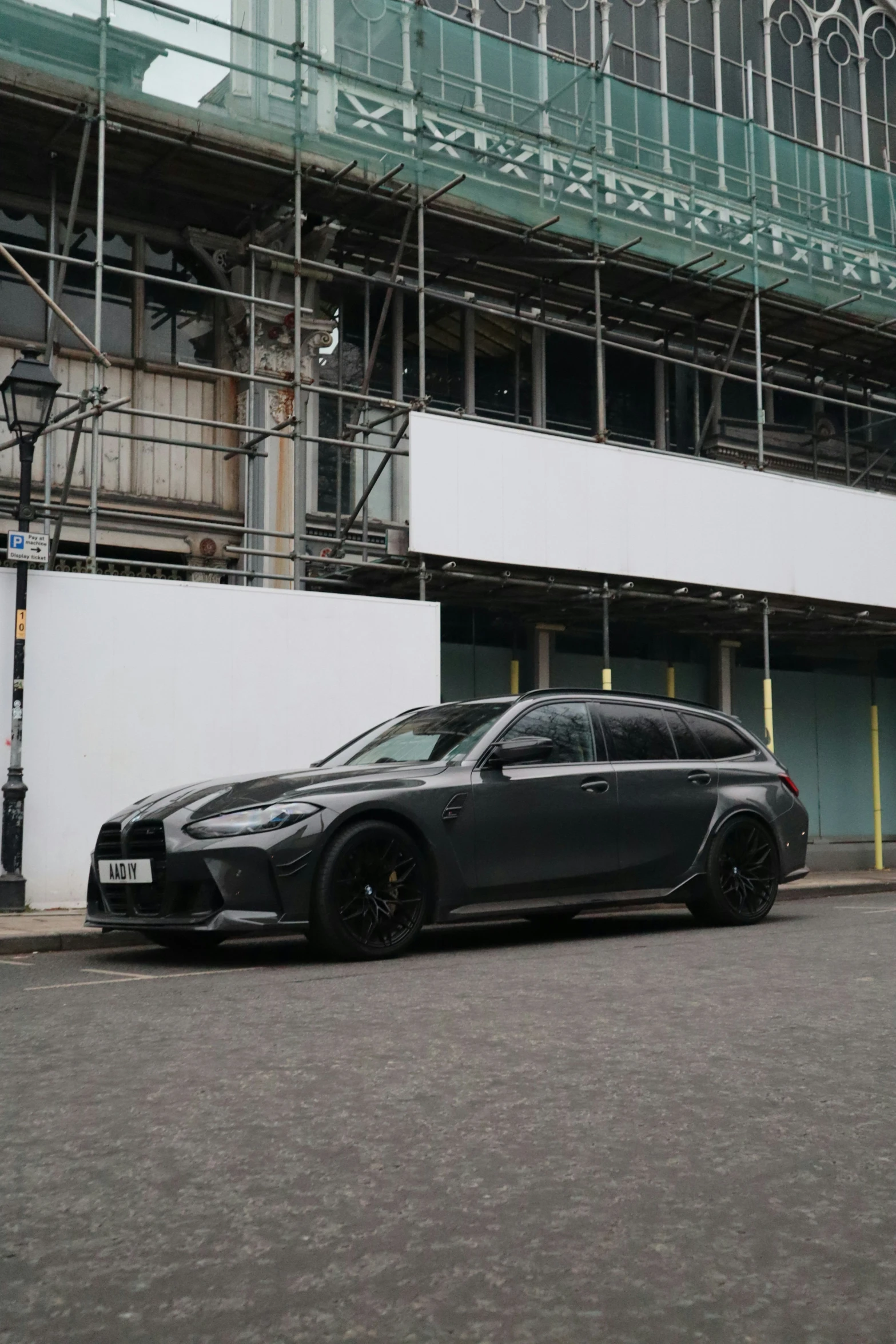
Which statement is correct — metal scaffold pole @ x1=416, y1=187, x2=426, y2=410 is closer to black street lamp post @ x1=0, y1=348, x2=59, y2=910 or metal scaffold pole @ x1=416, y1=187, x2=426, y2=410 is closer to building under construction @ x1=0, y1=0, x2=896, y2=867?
building under construction @ x1=0, y1=0, x2=896, y2=867

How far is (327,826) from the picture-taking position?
8.10m

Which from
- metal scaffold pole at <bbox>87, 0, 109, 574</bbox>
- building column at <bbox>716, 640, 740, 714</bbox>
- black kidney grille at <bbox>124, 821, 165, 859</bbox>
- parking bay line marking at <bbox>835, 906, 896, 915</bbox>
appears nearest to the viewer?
black kidney grille at <bbox>124, 821, 165, 859</bbox>

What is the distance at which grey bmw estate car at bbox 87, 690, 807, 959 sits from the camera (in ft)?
26.3

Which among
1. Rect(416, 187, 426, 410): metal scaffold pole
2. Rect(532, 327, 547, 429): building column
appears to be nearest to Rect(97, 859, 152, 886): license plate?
Rect(416, 187, 426, 410): metal scaffold pole

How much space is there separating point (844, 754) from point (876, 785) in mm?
1701

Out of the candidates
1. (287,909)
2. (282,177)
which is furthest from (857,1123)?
(282,177)

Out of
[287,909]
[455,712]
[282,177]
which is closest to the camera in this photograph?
[287,909]

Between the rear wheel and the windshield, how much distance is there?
1.34m

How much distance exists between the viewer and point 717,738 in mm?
10648

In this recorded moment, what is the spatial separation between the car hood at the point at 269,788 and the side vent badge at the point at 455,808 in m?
0.20

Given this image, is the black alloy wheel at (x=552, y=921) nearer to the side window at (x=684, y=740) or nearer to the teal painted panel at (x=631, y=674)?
the side window at (x=684, y=740)

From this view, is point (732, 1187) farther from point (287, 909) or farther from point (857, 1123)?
point (287, 909)

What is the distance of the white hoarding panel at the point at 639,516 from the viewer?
14633mm

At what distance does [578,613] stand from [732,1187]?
13.9 metres
